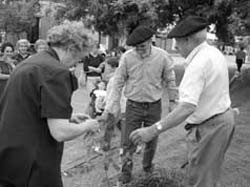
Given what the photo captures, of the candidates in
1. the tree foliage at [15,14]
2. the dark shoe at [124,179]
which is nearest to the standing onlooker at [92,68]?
the dark shoe at [124,179]

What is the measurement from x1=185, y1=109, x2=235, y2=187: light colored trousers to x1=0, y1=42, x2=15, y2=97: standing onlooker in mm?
4247

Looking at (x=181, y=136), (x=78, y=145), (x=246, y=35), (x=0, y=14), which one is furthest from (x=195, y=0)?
(x=0, y=14)

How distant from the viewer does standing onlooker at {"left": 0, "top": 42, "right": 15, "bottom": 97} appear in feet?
21.8

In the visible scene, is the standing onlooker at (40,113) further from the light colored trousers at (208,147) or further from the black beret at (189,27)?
the light colored trousers at (208,147)

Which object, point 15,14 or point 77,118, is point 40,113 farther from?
point 15,14

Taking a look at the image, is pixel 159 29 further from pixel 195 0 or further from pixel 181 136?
pixel 181 136

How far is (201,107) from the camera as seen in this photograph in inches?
121

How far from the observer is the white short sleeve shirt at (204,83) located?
115 inches

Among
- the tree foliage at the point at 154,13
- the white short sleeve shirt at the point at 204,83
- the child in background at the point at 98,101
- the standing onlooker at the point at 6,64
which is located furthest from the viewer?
the tree foliage at the point at 154,13

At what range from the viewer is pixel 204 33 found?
3137 millimetres

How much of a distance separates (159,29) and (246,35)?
16.6 feet

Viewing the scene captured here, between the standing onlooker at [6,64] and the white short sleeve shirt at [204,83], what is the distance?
4.31 m

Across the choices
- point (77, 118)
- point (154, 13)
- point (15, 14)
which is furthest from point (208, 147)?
point (15, 14)

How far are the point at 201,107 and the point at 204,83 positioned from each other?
0.21 meters
